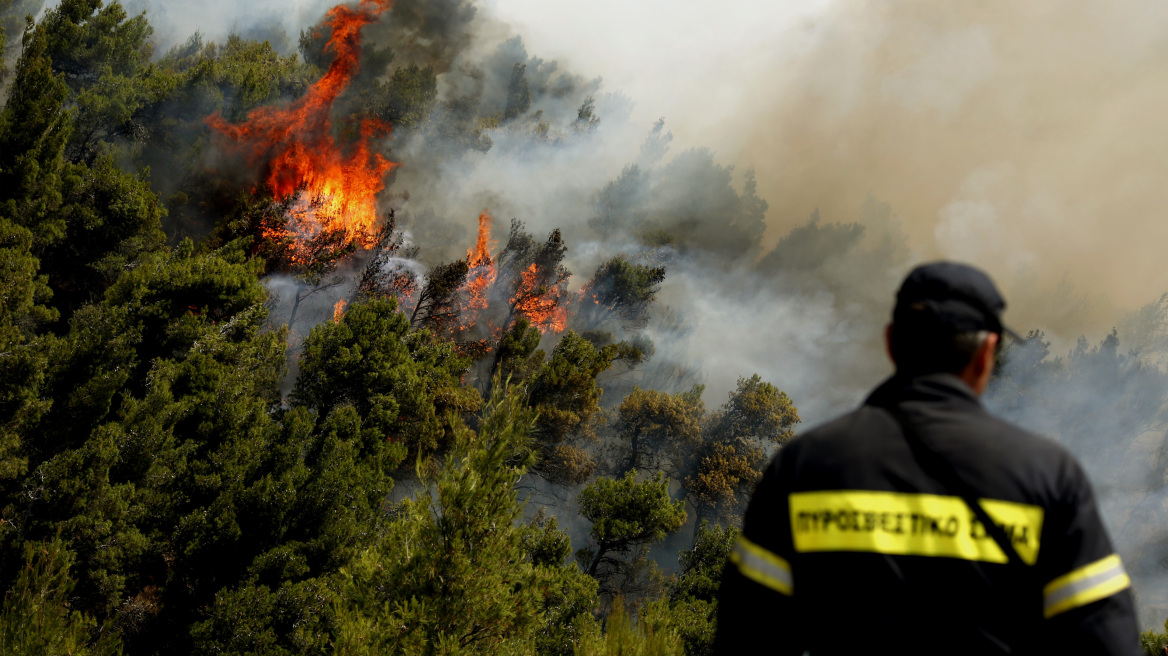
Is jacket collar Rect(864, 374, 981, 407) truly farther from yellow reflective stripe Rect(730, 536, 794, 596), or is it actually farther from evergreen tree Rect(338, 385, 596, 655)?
evergreen tree Rect(338, 385, 596, 655)

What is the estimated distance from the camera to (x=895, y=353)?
5.11 ft

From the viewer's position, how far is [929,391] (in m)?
1.41

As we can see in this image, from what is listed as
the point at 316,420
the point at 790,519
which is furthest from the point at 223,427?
the point at 790,519

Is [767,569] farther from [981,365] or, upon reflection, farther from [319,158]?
[319,158]

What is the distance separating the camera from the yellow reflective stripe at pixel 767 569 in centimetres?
134

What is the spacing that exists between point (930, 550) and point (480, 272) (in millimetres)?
47593

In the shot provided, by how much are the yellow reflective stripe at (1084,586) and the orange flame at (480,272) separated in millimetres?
44174

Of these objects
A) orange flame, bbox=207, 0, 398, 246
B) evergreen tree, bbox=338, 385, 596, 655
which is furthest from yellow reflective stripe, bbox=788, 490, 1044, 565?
orange flame, bbox=207, 0, 398, 246

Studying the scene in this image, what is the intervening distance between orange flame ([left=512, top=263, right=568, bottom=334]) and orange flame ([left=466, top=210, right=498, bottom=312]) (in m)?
2.23

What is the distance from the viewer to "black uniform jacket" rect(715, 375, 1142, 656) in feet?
4.14

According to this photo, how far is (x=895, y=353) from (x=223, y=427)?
23133 mm

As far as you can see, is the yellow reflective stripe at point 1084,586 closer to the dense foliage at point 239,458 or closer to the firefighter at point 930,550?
the firefighter at point 930,550

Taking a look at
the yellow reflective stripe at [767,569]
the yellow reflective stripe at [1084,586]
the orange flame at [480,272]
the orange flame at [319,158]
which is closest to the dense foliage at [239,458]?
the orange flame at [319,158]

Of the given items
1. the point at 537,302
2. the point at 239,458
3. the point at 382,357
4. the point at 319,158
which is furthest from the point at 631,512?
the point at 319,158
